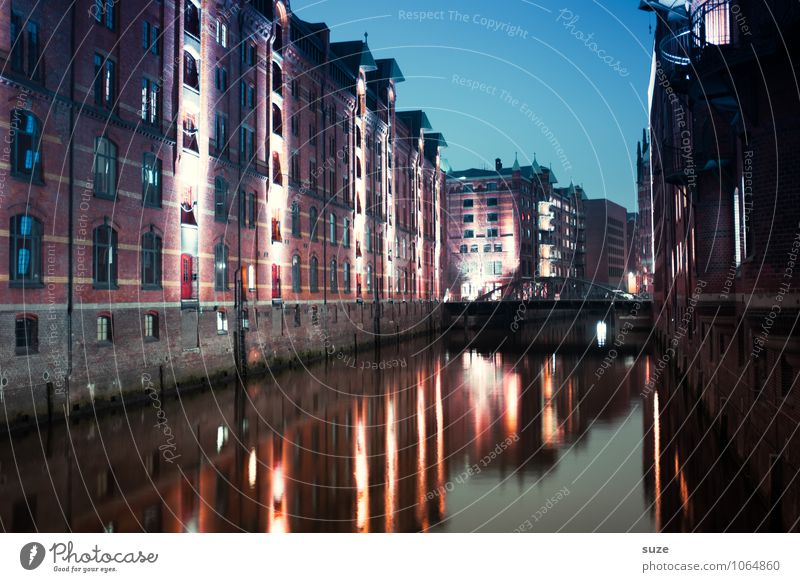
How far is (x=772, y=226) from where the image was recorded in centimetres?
1070

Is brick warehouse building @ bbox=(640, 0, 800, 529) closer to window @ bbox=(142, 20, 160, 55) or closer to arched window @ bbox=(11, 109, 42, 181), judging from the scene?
arched window @ bbox=(11, 109, 42, 181)

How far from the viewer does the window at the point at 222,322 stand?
27255mm

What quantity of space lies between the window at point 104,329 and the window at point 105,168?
3.48 metres

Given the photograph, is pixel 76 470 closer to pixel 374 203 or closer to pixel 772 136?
pixel 772 136

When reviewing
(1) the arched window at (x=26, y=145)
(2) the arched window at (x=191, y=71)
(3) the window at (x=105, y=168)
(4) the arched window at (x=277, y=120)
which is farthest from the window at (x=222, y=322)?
(1) the arched window at (x=26, y=145)

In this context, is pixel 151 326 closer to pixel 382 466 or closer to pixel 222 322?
pixel 222 322

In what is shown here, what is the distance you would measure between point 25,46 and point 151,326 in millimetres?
8967

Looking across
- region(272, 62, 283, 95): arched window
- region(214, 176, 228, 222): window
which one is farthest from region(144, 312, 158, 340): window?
region(272, 62, 283, 95): arched window

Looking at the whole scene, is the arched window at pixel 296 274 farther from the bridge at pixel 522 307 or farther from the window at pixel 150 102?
the bridge at pixel 522 307

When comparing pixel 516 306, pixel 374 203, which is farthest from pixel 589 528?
pixel 516 306

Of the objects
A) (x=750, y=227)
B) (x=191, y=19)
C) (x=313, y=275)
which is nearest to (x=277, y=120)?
(x=191, y=19)

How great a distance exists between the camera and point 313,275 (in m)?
36.5

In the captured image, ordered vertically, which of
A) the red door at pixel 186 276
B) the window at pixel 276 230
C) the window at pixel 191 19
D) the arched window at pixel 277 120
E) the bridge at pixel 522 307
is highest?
the window at pixel 191 19

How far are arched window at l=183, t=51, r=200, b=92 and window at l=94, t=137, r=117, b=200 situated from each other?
194 inches
